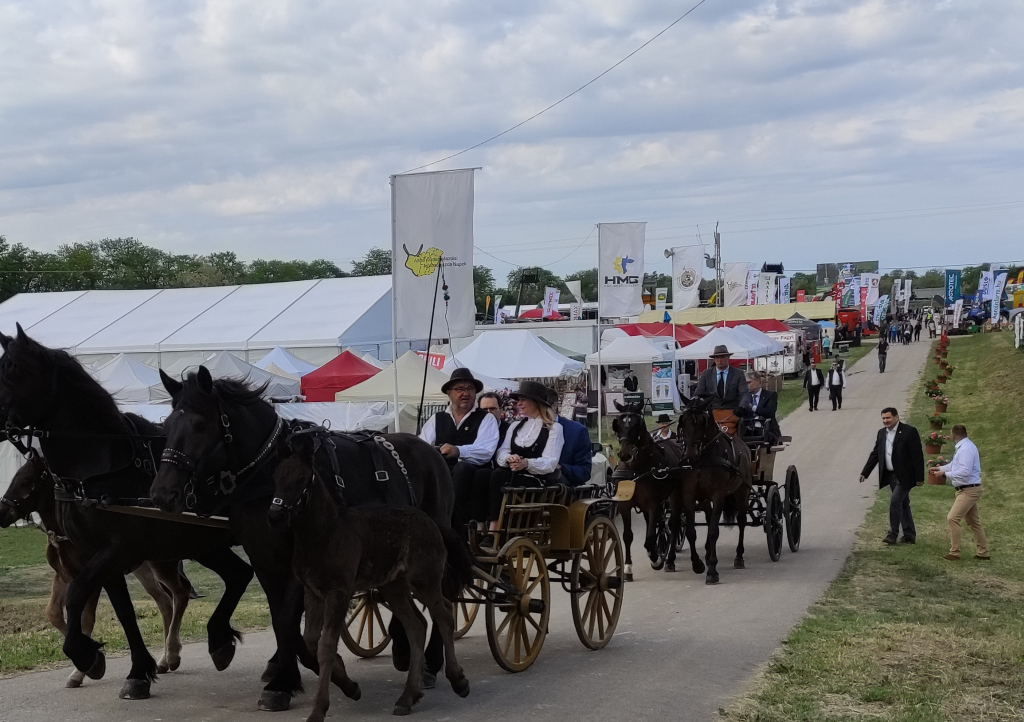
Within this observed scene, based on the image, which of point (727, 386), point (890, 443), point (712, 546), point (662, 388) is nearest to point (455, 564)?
point (712, 546)

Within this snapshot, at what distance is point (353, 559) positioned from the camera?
6086 mm

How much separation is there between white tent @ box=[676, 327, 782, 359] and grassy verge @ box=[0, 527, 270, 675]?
23.6 metres

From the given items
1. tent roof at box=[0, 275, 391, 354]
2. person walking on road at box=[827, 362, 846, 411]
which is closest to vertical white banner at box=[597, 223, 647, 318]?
tent roof at box=[0, 275, 391, 354]

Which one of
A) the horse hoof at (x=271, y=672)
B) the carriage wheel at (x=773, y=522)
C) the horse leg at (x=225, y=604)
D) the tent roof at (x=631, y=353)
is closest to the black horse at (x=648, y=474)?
the carriage wheel at (x=773, y=522)

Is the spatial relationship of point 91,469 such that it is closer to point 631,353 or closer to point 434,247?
point 434,247

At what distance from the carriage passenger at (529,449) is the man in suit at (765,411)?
21.5 feet

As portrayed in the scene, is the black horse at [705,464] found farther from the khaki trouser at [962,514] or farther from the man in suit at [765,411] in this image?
the khaki trouser at [962,514]

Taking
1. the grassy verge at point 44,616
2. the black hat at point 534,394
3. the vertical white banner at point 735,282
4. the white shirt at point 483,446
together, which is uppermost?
the vertical white banner at point 735,282

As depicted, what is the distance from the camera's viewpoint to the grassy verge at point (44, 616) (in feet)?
27.7

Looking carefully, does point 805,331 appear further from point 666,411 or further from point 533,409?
point 533,409

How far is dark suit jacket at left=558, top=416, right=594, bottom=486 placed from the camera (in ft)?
29.0

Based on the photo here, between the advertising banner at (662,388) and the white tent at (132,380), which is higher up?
the white tent at (132,380)

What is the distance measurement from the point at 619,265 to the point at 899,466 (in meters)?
11.8

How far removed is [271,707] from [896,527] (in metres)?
10.9
